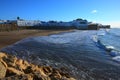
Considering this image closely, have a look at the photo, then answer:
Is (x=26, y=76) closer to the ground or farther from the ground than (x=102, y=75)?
farther from the ground

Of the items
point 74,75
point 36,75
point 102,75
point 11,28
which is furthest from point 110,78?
point 11,28

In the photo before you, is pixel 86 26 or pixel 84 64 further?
pixel 86 26

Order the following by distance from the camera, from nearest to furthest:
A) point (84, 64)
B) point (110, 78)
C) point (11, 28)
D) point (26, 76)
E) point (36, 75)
→ 1. point (26, 76)
2. point (36, 75)
3. point (110, 78)
4. point (84, 64)
5. point (11, 28)

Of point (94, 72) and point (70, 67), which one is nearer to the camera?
point (94, 72)

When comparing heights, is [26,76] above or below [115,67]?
above

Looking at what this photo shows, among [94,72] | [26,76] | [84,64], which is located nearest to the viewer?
[26,76]

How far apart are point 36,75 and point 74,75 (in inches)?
119

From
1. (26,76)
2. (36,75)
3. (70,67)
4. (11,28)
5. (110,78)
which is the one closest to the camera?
(26,76)

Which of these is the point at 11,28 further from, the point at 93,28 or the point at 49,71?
the point at 49,71

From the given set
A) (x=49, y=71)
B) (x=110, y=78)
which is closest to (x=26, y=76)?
(x=49, y=71)

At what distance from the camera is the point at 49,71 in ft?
29.9

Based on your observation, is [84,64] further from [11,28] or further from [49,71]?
[11,28]

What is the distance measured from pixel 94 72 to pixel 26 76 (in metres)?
4.70

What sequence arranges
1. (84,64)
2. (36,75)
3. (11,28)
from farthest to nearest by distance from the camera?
(11,28), (84,64), (36,75)
